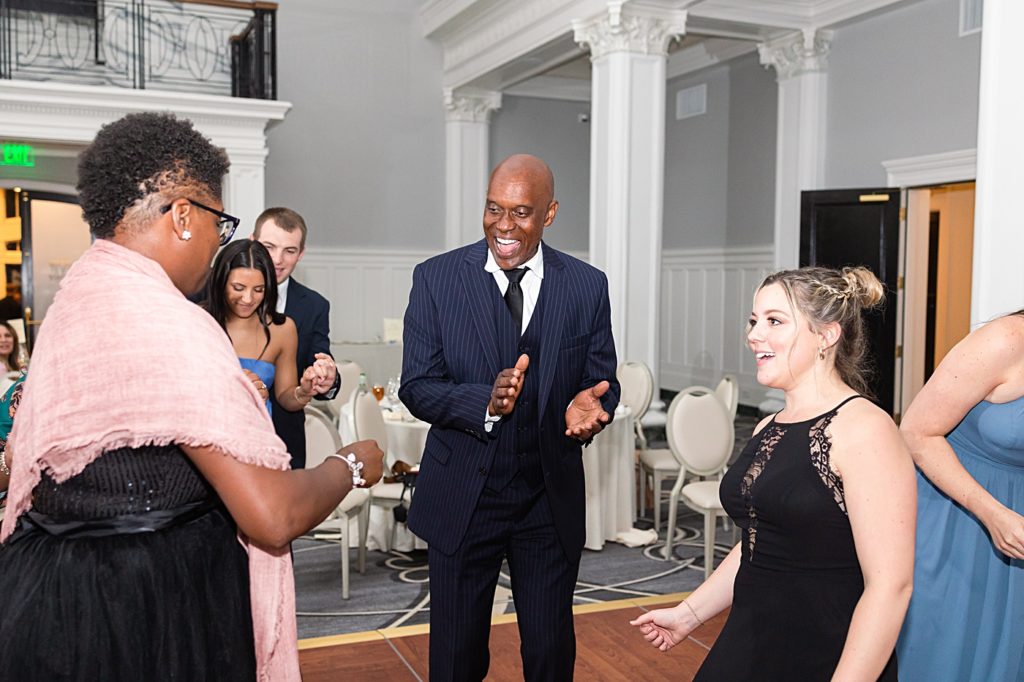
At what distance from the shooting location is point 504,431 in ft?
8.29

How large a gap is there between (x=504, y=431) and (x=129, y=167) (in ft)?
4.13

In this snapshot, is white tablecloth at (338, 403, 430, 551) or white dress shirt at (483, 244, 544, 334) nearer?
white dress shirt at (483, 244, 544, 334)

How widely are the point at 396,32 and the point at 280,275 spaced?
994 centimetres

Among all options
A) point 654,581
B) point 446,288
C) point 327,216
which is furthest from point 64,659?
point 327,216

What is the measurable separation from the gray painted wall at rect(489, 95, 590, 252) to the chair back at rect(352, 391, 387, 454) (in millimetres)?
8560

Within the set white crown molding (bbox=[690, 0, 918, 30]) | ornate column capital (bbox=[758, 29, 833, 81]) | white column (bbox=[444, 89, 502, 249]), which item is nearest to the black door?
ornate column capital (bbox=[758, 29, 833, 81])

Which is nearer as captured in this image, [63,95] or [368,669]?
[368,669]

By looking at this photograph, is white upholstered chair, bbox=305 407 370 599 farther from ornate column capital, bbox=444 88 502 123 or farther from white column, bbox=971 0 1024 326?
ornate column capital, bbox=444 88 502 123

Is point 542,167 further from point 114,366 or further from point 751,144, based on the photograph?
point 751,144

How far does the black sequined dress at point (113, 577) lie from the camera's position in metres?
1.53

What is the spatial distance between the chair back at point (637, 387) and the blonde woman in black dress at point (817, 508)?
5404 millimetres

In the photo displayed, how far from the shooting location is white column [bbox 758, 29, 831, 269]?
987 centimetres

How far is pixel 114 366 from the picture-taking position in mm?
1432

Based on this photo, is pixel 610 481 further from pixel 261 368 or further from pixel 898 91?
pixel 898 91
